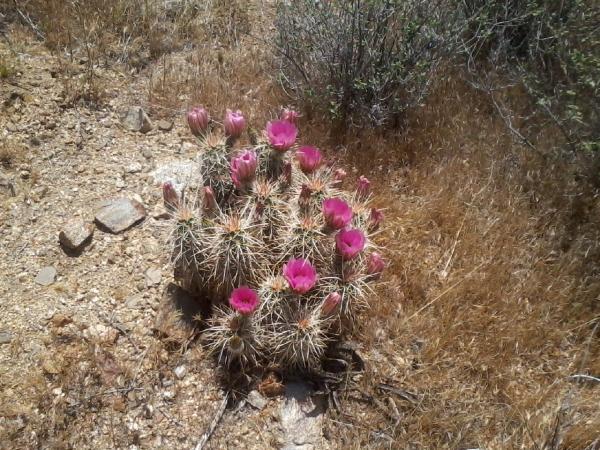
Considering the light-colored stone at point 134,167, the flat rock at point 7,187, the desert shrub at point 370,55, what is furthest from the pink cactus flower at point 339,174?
the flat rock at point 7,187

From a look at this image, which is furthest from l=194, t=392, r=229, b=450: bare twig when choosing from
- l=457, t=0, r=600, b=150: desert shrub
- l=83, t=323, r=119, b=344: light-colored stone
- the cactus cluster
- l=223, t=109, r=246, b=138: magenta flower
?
l=457, t=0, r=600, b=150: desert shrub

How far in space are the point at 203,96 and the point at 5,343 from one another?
2106mm

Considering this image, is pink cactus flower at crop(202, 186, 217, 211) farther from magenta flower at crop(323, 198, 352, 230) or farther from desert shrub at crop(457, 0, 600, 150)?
desert shrub at crop(457, 0, 600, 150)

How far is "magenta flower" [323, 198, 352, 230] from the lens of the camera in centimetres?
231

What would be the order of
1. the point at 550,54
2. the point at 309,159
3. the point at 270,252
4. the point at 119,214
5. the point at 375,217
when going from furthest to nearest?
the point at 550,54, the point at 119,214, the point at 375,217, the point at 309,159, the point at 270,252

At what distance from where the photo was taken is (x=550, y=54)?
4.02m

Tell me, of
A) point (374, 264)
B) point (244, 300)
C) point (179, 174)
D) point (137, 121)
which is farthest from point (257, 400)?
point (137, 121)

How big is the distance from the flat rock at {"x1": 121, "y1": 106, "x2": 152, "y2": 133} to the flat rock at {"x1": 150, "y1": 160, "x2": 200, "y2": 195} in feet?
1.25

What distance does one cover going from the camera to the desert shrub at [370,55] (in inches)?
143

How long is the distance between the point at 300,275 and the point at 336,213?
313mm

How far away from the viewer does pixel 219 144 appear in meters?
2.58

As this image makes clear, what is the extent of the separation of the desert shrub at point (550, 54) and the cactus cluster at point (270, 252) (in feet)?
5.79

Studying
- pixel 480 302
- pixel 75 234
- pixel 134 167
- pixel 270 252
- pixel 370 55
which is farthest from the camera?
pixel 370 55

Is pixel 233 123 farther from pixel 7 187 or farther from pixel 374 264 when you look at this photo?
pixel 7 187
